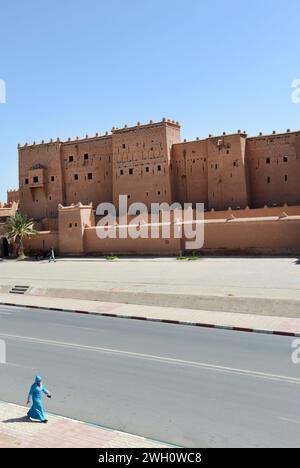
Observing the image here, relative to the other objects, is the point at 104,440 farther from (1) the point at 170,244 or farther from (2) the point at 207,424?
(1) the point at 170,244

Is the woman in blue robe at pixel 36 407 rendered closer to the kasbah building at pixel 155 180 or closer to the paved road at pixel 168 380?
the paved road at pixel 168 380

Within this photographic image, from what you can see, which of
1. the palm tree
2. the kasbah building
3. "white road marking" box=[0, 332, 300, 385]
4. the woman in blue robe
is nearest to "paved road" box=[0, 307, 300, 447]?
"white road marking" box=[0, 332, 300, 385]

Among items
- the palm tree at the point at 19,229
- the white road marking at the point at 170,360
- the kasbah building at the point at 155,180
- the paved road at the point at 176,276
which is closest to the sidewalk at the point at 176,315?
the paved road at the point at 176,276

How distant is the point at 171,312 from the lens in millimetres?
18766

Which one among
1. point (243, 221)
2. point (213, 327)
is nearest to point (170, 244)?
point (243, 221)

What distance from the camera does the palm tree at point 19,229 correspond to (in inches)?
1640

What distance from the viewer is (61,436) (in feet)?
26.8

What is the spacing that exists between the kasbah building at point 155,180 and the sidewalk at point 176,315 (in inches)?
547

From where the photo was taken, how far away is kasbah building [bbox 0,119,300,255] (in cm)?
3731

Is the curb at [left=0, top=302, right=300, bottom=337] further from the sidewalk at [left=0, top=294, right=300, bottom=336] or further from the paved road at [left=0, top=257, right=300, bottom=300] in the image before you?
the paved road at [left=0, top=257, right=300, bottom=300]

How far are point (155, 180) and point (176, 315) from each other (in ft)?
88.1

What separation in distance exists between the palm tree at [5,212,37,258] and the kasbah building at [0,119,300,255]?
3.69ft

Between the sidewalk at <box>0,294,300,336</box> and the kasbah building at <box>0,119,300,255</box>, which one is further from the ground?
the kasbah building at <box>0,119,300,255</box>
